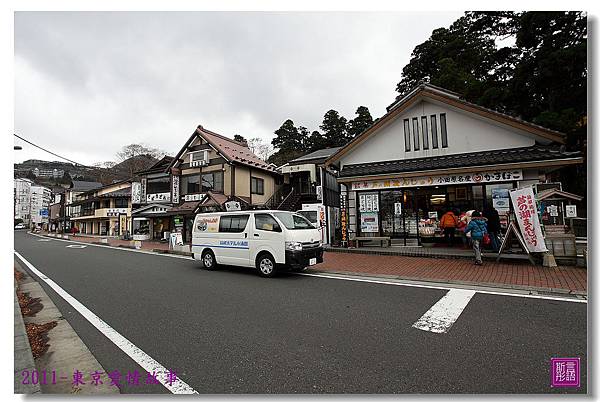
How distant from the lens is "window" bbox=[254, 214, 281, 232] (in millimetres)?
8352

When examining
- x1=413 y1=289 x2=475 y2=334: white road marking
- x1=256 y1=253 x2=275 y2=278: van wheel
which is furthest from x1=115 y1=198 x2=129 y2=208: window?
x1=413 y1=289 x2=475 y2=334: white road marking

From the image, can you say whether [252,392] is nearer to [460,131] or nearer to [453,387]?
[453,387]

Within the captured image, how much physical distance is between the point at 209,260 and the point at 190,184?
657 inches

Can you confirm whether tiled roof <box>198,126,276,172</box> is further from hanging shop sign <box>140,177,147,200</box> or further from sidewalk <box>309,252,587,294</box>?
sidewalk <box>309,252,587,294</box>

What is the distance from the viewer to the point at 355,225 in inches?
555

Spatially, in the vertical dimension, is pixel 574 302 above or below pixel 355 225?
below

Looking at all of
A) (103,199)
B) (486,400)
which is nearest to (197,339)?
(486,400)

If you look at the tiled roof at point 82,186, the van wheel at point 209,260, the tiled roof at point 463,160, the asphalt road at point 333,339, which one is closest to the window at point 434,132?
the tiled roof at point 463,160

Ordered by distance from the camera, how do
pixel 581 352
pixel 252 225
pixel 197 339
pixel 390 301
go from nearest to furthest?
pixel 581 352
pixel 197 339
pixel 390 301
pixel 252 225

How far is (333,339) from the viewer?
13.4 ft

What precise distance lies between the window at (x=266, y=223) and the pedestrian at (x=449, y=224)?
7652 mm

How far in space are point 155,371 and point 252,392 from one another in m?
1.27

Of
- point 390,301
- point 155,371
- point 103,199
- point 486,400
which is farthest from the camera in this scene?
point 103,199

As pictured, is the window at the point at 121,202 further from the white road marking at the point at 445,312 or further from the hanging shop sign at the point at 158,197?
the white road marking at the point at 445,312
